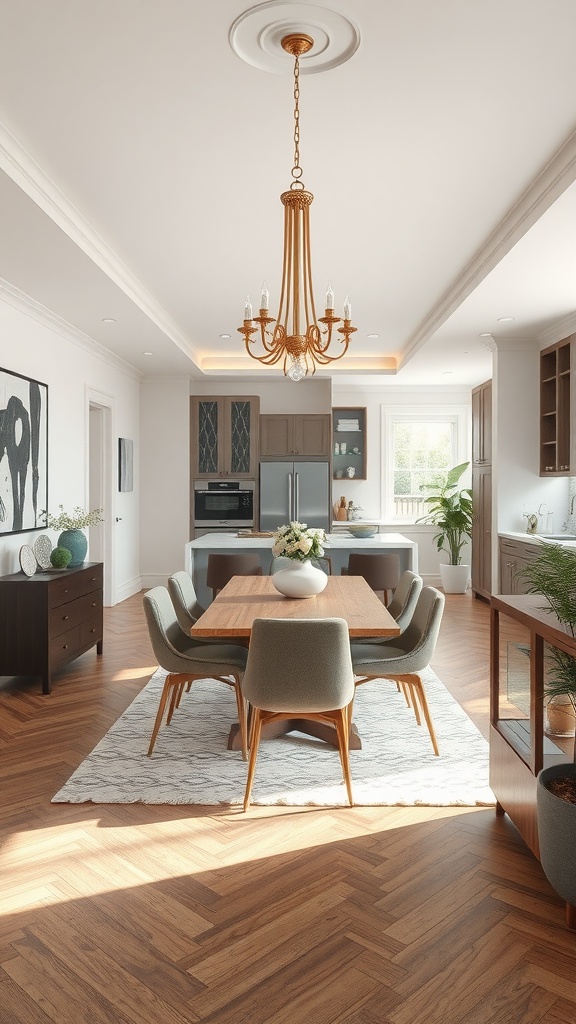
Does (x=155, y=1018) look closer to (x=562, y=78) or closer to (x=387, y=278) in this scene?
(x=562, y=78)

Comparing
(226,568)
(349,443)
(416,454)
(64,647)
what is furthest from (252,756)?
(416,454)

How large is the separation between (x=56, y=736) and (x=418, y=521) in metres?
6.68

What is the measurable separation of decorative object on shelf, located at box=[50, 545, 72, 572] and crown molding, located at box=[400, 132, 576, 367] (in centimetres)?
346

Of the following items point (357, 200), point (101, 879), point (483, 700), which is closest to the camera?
point (101, 879)

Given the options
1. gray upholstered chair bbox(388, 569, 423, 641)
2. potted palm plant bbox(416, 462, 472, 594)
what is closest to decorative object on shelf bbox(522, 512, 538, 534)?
potted palm plant bbox(416, 462, 472, 594)

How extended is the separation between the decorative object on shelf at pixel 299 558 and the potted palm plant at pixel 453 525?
5265mm

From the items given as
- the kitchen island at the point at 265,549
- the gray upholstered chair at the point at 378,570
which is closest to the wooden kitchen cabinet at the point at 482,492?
the kitchen island at the point at 265,549

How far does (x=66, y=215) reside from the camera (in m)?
3.91

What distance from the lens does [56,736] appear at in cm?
376

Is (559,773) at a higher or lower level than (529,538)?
lower

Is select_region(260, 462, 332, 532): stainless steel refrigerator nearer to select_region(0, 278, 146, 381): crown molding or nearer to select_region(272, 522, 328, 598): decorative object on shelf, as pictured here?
select_region(0, 278, 146, 381): crown molding

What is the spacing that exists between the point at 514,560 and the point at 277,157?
4.06m

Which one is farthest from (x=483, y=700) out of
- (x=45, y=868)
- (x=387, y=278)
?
(x=387, y=278)

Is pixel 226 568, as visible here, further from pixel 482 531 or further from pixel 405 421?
pixel 405 421
